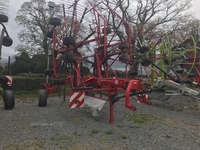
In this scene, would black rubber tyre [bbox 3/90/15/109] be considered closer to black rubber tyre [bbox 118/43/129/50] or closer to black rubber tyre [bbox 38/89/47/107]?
black rubber tyre [bbox 38/89/47/107]

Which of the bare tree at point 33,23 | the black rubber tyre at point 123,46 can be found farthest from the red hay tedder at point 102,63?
the bare tree at point 33,23

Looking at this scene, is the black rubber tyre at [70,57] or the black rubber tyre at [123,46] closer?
the black rubber tyre at [70,57]

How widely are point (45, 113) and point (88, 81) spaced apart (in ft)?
5.47

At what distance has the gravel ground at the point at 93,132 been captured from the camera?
4.21m

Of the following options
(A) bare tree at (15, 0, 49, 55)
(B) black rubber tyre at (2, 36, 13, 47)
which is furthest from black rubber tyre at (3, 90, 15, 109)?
(A) bare tree at (15, 0, 49, 55)

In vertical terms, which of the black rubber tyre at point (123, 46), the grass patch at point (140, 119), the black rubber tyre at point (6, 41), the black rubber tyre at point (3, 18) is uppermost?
the black rubber tyre at point (3, 18)

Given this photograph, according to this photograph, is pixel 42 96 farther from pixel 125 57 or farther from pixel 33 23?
pixel 33 23

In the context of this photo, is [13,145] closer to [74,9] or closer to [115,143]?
[115,143]

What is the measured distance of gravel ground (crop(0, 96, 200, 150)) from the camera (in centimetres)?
421

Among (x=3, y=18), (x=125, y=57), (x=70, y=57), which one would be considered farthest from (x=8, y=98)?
(x=3, y=18)

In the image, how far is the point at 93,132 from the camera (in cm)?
503

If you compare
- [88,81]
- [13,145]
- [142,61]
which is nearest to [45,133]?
[13,145]

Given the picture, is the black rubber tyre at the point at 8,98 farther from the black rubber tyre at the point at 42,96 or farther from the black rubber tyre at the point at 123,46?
the black rubber tyre at the point at 123,46

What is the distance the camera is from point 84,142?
4375 millimetres
